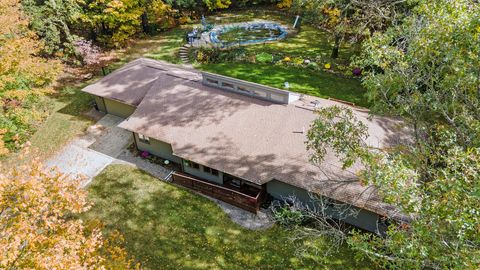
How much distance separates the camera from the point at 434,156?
11047 millimetres

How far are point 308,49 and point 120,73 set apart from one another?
67.7 feet

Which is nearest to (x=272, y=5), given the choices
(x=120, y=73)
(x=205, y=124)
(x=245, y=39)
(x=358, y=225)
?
(x=245, y=39)

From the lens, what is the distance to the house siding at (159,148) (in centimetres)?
2342

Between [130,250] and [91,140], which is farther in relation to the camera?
[91,140]

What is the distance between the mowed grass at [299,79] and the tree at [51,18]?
13.4 metres

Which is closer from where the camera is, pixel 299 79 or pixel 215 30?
pixel 299 79

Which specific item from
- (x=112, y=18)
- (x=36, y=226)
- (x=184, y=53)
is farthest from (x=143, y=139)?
(x=112, y=18)

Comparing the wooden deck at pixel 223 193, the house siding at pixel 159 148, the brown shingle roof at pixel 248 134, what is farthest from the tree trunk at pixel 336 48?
the house siding at pixel 159 148

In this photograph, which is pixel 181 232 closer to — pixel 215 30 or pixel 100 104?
pixel 100 104

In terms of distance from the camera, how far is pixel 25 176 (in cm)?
1073

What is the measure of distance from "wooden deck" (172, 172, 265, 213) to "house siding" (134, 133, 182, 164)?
5.89 ft

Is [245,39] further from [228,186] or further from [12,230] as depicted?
[12,230]

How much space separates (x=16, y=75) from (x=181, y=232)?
651 inches

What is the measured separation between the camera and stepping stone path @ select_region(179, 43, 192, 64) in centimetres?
3636
